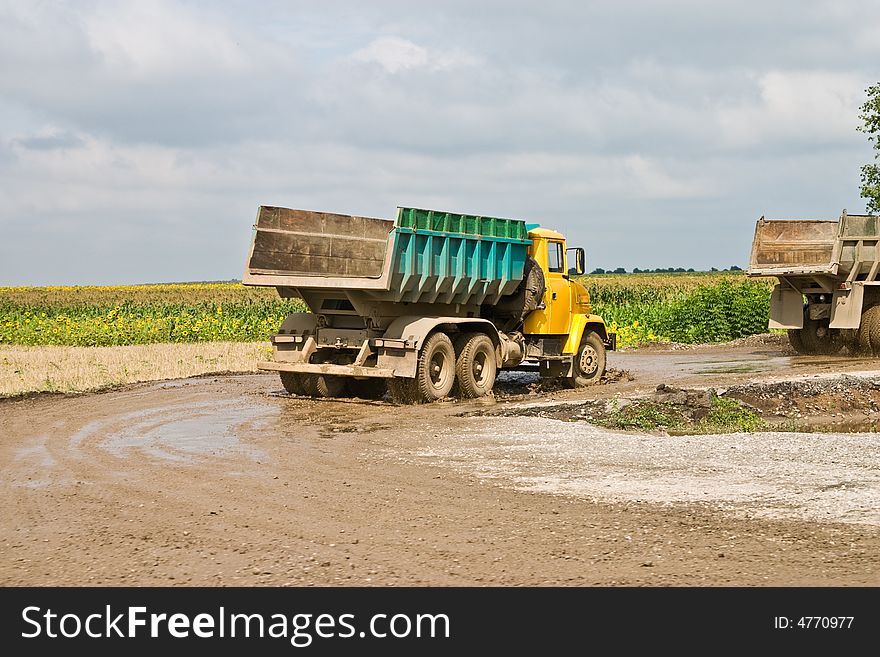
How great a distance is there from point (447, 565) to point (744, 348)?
22282 millimetres

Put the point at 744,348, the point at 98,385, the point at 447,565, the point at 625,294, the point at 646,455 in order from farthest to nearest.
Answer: the point at 625,294 < the point at 744,348 < the point at 98,385 < the point at 646,455 < the point at 447,565

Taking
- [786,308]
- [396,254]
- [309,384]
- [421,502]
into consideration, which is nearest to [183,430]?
[396,254]

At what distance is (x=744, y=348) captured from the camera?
27.1 m

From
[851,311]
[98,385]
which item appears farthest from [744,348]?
[98,385]

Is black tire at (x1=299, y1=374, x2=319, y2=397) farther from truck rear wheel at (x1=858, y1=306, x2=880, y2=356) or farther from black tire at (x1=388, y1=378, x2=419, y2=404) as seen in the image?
truck rear wheel at (x1=858, y1=306, x2=880, y2=356)

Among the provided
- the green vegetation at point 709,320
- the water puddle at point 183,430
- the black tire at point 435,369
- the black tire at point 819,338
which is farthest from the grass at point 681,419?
the green vegetation at point 709,320

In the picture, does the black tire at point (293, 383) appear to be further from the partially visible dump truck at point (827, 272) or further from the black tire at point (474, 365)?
the partially visible dump truck at point (827, 272)

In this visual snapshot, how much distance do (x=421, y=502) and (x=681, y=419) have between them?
587 cm

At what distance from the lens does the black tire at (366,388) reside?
17.0 metres

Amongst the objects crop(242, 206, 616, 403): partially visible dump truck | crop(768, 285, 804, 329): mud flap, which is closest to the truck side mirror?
crop(242, 206, 616, 403): partially visible dump truck

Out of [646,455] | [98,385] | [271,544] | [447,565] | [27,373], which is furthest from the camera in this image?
[27,373]

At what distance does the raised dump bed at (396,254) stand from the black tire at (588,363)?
7.14ft

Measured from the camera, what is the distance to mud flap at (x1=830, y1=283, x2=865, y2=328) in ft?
70.7
